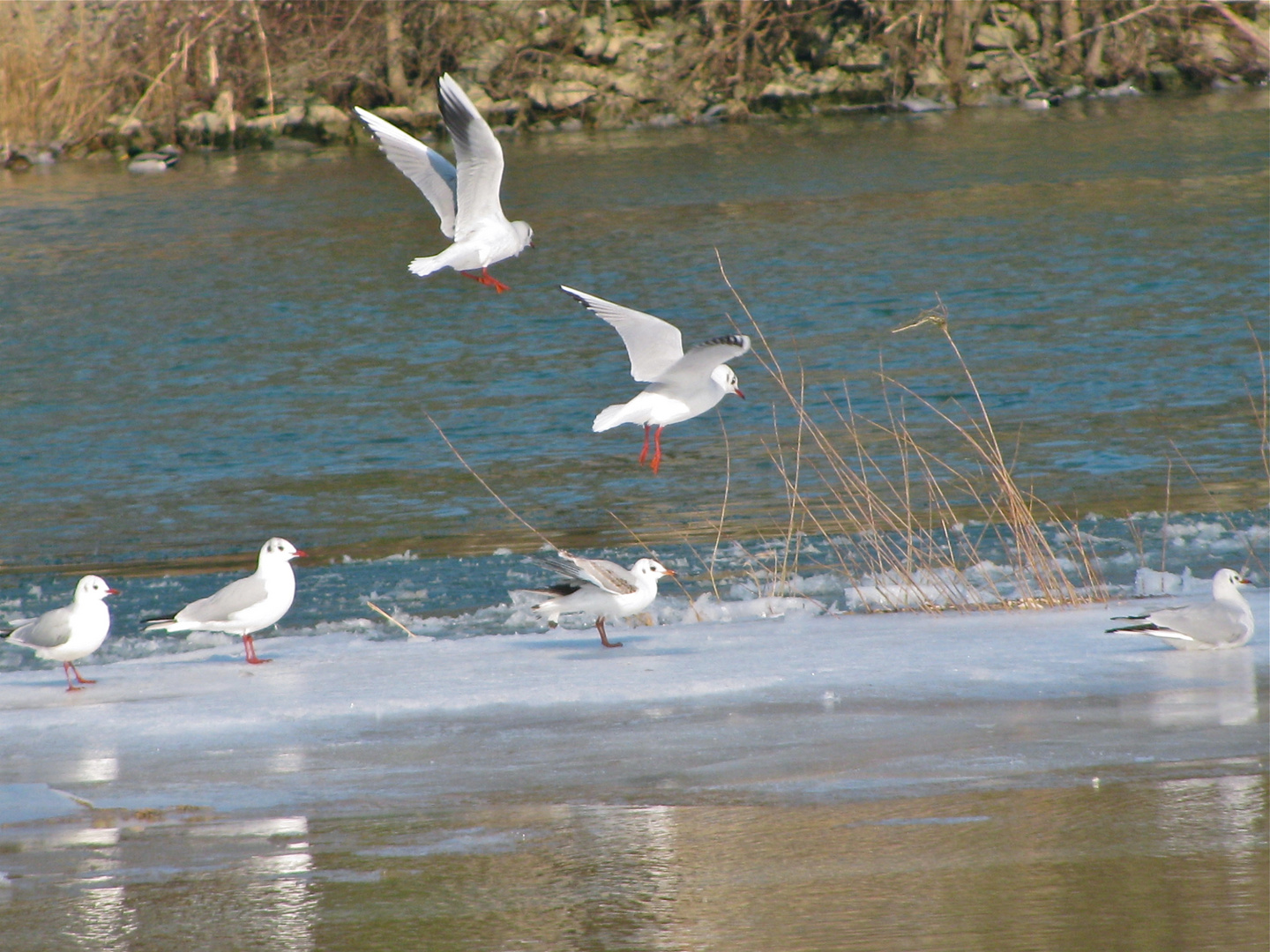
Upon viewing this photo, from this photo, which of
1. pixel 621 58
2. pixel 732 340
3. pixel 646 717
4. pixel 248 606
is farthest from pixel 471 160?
pixel 621 58

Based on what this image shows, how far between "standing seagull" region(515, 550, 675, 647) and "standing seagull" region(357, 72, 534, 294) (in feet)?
10.0

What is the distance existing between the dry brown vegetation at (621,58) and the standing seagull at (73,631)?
2718cm

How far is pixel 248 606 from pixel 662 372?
279cm

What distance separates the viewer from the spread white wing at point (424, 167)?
30.7 ft

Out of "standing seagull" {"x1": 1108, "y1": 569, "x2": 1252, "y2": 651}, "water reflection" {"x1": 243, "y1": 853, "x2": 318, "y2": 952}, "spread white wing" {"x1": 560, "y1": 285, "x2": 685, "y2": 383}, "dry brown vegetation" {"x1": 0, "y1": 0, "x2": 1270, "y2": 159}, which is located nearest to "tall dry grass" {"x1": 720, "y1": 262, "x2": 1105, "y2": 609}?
"spread white wing" {"x1": 560, "y1": 285, "x2": 685, "y2": 383}

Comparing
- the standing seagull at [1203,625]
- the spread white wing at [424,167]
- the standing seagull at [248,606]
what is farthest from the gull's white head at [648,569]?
the spread white wing at [424,167]

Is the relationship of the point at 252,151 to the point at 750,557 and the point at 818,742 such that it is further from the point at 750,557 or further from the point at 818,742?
the point at 818,742

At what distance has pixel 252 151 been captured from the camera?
3238cm

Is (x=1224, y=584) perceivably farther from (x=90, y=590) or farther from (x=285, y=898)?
(x=90, y=590)

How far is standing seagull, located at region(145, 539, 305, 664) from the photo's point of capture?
6.29 m

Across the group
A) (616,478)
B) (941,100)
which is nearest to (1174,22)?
(941,100)

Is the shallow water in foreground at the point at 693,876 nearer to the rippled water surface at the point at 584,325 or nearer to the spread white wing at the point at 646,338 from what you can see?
the spread white wing at the point at 646,338

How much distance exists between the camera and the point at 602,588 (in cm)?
614

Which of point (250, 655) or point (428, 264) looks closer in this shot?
point (250, 655)
